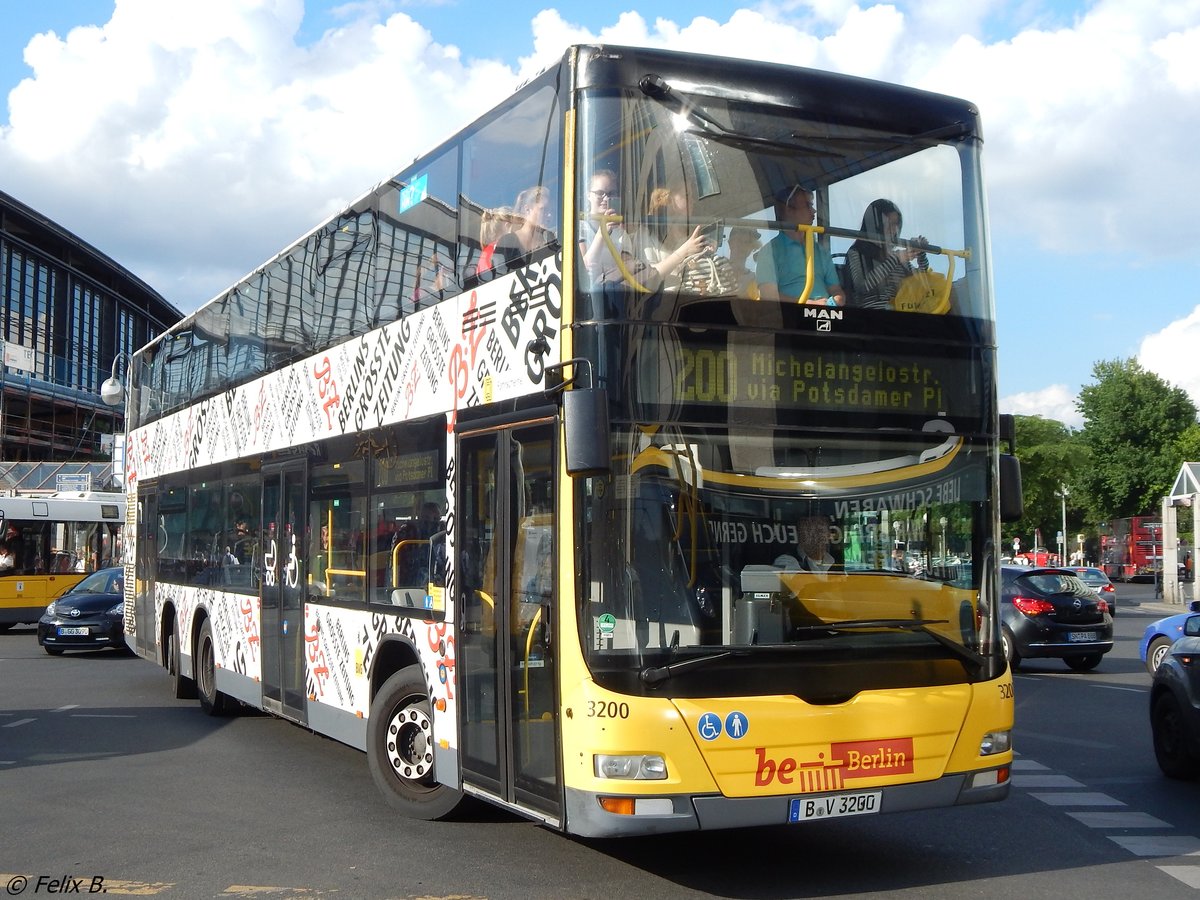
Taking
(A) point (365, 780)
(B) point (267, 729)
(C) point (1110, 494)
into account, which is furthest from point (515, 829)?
(C) point (1110, 494)

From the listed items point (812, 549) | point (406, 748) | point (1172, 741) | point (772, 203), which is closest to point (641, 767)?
point (812, 549)

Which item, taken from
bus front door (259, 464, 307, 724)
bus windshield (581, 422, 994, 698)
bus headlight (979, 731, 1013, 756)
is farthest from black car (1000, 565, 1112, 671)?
bus windshield (581, 422, 994, 698)

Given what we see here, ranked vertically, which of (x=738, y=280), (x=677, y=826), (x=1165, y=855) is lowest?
(x=1165, y=855)

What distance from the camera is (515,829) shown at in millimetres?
8797

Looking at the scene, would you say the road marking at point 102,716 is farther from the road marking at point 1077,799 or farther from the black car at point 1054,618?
the black car at point 1054,618

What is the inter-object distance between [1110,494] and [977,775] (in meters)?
85.0

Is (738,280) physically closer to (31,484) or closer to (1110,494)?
(31,484)

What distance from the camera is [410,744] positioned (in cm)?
924

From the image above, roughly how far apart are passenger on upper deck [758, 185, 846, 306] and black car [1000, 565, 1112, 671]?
1483 centimetres

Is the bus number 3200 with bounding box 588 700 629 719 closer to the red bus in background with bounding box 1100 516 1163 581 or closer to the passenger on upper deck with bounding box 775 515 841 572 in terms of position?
the passenger on upper deck with bounding box 775 515 841 572

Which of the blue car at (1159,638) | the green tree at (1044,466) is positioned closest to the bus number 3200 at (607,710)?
the blue car at (1159,638)

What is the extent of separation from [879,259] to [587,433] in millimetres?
2054

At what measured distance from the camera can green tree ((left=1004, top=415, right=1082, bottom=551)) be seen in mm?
86688

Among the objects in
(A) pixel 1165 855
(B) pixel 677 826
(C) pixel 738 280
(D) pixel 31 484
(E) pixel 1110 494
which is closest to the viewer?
(B) pixel 677 826
